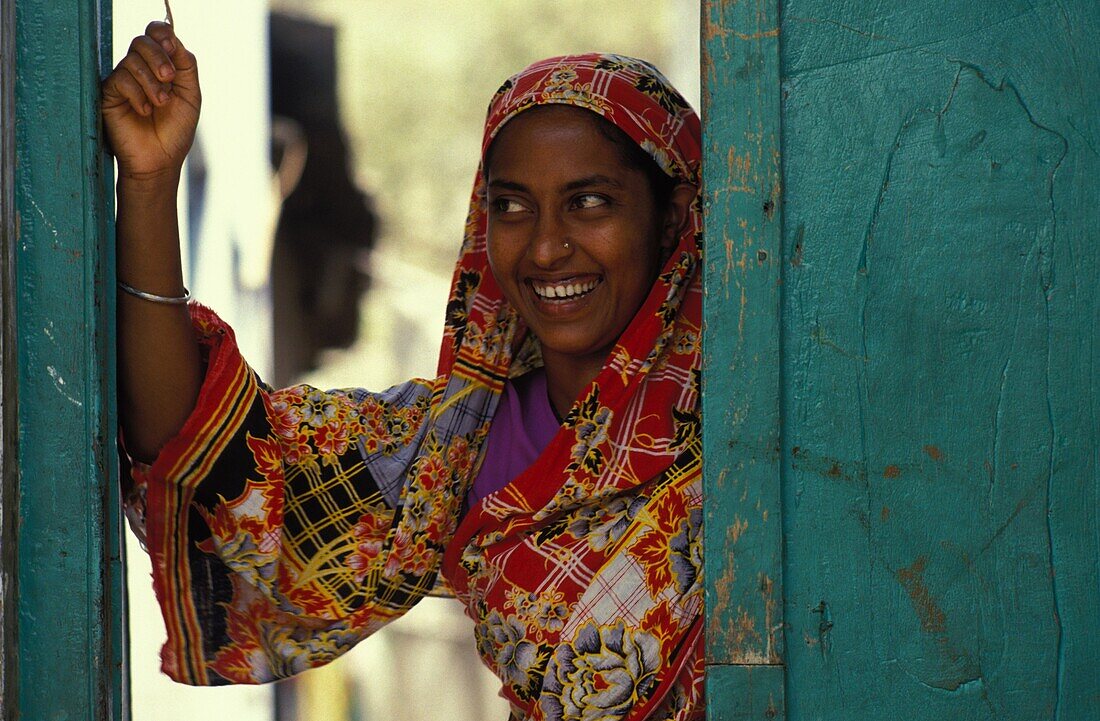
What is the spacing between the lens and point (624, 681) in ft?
6.30

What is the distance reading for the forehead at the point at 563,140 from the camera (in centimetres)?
214

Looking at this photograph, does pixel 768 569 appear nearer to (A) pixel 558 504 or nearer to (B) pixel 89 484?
(A) pixel 558 504

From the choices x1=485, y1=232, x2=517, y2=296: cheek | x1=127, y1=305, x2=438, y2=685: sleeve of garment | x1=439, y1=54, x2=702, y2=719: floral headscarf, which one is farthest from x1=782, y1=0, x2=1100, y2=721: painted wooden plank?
x1=127, y1=305, x2=438, y2=685: sleeve of garment

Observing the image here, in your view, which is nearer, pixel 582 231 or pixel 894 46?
pixel 894 46

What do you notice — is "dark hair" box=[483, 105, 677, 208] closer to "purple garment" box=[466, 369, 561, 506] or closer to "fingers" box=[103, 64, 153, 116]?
"purple garment" box=[466, 369, 561, 506]

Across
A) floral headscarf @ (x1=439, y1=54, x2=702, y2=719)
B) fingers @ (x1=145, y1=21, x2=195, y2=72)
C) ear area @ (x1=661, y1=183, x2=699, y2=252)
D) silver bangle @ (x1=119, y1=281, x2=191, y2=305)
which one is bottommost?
floral headscarf @ (x1=439, y1=54, x2=702, y2=719)

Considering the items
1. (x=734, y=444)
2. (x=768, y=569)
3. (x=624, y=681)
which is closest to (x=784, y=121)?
(x=734, y=444)

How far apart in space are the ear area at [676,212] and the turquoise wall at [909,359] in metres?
0.69

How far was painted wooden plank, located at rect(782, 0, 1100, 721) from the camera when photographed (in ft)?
4.83

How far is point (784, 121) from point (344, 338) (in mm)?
3900

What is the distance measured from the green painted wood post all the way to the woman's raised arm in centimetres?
11

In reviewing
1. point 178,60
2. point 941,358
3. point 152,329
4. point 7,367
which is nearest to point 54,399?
point 7,367

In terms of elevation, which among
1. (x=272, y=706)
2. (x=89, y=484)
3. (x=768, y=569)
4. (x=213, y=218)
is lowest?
(x=272, y=706)

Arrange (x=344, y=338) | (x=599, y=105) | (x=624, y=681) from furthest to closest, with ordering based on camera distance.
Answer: (x=344, y=338), (x=599, y=105), (x=624, y=681)
